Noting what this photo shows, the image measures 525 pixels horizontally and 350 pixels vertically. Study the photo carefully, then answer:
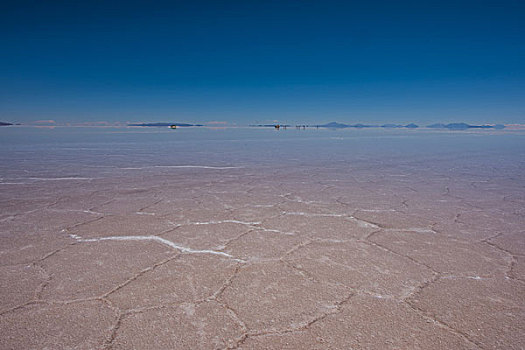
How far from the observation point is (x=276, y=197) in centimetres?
334

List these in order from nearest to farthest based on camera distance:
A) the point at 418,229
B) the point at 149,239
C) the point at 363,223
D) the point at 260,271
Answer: the point at 260,271 < the point at 149,239 < the point at 418,229 < the point at 363,223

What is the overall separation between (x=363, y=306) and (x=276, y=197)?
6.65 feet

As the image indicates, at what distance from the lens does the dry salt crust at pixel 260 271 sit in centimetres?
118

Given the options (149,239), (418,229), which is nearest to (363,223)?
(418,229)

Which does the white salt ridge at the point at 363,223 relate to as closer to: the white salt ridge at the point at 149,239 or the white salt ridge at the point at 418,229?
the white salt ridge at the point at 418,229

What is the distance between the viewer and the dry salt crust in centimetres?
118

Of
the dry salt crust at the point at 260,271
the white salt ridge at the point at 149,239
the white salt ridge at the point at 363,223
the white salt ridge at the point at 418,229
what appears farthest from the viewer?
the white salt ridge at the point at 363,223

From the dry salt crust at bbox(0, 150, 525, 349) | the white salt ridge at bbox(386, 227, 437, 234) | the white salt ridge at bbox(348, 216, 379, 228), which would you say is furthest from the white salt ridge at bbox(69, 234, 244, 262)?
the white salt ridge at bbox(386, 227, 437, 234)

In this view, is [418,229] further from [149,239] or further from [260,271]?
[149,239]

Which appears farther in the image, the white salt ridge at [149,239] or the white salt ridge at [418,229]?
the white salt ridge at [418,229]

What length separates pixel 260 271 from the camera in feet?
5.46

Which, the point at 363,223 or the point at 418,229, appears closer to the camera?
the point at 418,229

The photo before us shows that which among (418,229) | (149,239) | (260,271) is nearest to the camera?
(260,271)

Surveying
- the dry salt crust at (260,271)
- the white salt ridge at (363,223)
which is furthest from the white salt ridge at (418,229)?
the white salt ridge at (363,223)
